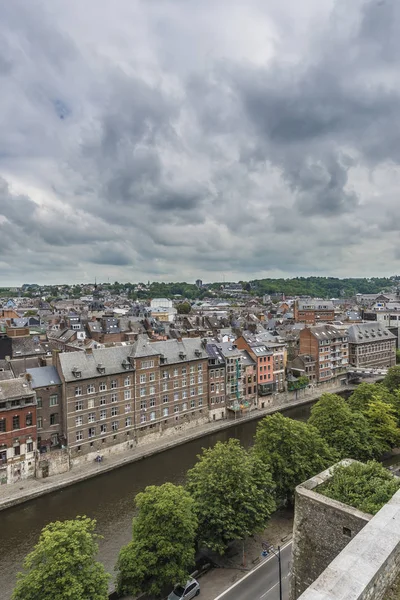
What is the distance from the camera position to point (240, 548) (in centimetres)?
3447

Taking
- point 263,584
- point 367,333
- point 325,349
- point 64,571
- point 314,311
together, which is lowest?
point 263,584

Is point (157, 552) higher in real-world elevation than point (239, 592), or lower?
higher

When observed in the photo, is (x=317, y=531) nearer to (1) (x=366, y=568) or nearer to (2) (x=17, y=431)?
(1) (x=366, y=568)

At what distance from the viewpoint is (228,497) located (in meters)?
32.0

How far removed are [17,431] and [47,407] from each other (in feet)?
16.8

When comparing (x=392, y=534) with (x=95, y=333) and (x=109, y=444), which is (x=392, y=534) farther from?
(x=95, y=333)

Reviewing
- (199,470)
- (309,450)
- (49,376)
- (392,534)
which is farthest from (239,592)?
(49,376)

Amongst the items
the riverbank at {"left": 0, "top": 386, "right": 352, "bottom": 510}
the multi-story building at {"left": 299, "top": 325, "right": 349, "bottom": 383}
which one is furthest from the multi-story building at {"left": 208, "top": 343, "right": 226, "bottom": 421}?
the multi-story building at {"left": 299, "top": 325, "right": 349, "bottom": 383}

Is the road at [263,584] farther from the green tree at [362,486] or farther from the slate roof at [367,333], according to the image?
the slate roof at [367,333]

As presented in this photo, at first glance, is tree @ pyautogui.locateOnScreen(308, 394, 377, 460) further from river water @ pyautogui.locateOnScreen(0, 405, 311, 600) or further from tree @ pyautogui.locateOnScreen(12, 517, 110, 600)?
tree @ pyautogui.locateOnScreen(12, 517, 110, 600)

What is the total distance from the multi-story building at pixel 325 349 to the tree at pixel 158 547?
70813 mm

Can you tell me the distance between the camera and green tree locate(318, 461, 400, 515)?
20.9 metres

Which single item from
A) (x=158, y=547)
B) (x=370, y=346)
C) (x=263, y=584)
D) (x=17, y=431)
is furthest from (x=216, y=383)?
(x=370, y=346)

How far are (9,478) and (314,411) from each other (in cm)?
3756
